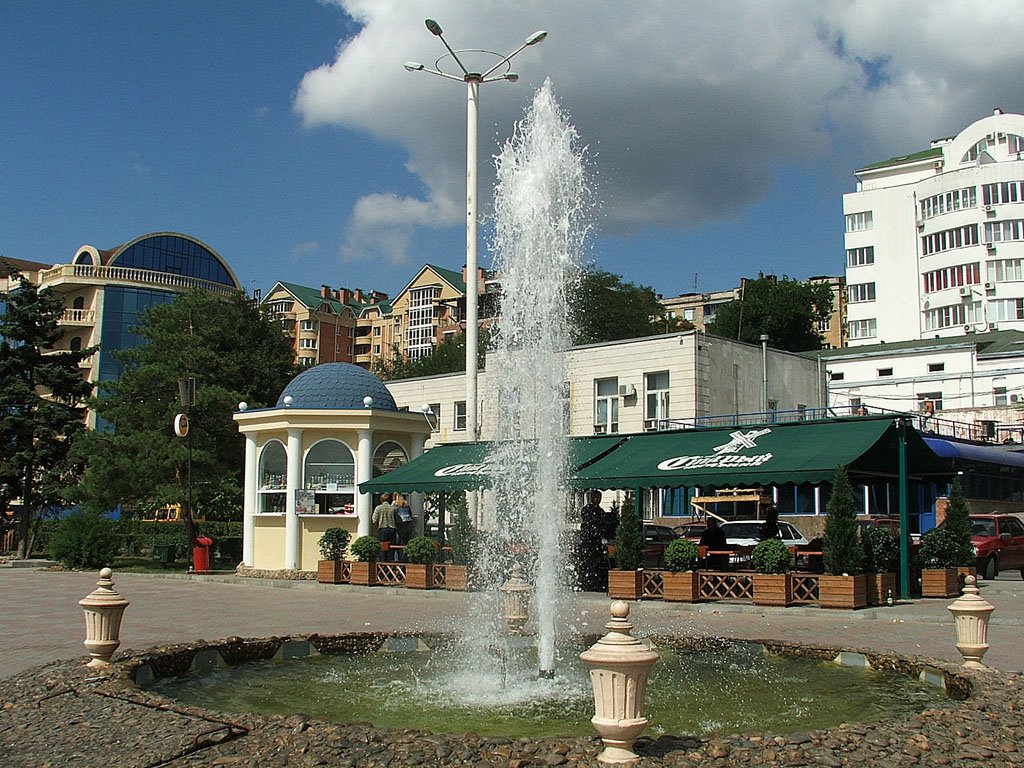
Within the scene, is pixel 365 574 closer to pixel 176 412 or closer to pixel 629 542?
pixel 629 542

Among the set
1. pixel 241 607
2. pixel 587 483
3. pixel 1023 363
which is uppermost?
pixel 1023 363

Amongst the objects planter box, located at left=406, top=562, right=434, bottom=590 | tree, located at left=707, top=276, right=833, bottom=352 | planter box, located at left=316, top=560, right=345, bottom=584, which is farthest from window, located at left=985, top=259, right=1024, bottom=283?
planter box, located at left=316, top=560, right=345, bottom=584

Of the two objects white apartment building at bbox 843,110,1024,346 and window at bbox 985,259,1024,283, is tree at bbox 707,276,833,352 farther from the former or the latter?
window at bbox 985,259,1024,283

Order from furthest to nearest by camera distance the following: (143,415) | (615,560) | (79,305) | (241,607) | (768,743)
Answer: (79,305)
(143,415)
(615,560)
(241,607)
(768,743)

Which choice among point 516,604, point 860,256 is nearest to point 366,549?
point 516,604

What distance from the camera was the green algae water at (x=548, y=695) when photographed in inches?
339

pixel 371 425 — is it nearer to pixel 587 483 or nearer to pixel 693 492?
pixel 587 483

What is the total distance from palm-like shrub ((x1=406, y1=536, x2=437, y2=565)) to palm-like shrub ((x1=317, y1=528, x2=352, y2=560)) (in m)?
2.38

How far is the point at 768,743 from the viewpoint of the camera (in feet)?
21.8

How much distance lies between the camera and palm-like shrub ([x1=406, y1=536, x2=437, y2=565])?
23641 millimetres

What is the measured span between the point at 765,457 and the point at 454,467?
26.0 feet

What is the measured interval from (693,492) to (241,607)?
80.8 ft

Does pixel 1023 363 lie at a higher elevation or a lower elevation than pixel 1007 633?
higher

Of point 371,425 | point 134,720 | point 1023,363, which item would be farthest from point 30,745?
point 1023,363
